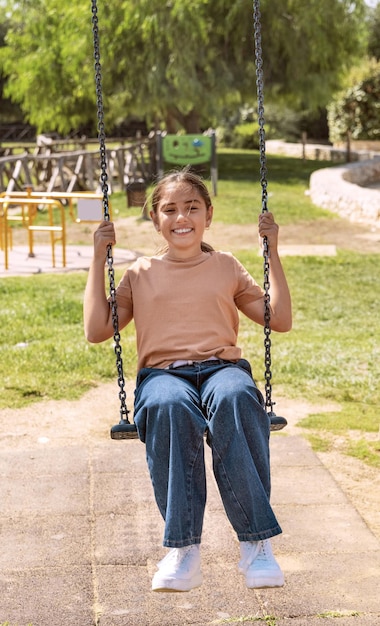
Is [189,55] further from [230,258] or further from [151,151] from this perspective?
[230,258]

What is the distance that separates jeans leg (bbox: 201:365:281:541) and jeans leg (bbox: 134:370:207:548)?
0.20 feet

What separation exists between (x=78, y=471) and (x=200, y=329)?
164cm

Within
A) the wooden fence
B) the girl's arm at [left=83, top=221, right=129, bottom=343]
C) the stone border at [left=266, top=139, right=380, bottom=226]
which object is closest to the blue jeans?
the girl's arm at [left=83, top=221, right=129, bottom=343]

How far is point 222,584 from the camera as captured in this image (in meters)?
3.47

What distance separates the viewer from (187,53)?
23375 millimetres

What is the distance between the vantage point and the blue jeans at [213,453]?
9.53ft

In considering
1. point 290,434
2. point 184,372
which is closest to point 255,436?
point 184,372

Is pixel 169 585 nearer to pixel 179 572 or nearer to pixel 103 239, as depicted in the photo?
pixel 179 572

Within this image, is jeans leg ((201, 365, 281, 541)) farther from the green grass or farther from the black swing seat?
the green grass

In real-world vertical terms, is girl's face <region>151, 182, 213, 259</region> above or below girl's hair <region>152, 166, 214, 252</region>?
below

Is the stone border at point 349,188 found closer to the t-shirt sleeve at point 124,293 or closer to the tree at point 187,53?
the tree at point 187,53

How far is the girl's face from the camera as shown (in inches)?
133

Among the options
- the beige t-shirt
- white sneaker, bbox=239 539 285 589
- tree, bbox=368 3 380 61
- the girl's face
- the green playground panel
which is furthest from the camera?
tree, bbox=368 3 380 61

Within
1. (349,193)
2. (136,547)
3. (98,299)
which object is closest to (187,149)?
(349,193)
